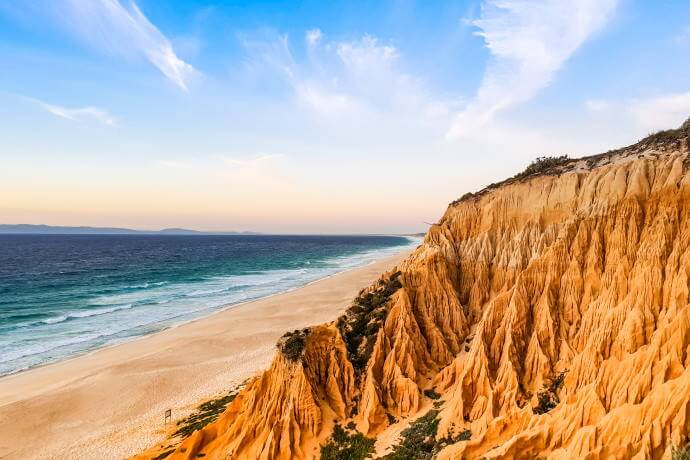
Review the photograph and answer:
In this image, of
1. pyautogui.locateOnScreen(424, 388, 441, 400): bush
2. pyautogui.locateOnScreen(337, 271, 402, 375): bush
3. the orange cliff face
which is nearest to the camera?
the orange cliff face

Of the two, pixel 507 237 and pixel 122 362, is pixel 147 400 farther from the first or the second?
pixel 507 237

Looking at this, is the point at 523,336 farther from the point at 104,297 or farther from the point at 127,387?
the point at 104,297

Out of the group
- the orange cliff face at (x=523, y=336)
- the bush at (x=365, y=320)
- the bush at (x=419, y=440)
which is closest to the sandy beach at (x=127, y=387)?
the orange cliff face at (x=523, y=336)

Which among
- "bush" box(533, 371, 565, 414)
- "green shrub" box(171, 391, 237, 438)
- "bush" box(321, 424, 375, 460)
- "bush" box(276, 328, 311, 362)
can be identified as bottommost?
"green shrub" box(171, 391, 237, 438)

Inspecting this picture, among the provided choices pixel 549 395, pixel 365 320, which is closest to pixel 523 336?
pixel 549 395

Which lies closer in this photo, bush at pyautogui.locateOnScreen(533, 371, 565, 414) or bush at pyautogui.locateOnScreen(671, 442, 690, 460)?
bush at pyautogui.locateOnScreen(671, 442, 690, 460)

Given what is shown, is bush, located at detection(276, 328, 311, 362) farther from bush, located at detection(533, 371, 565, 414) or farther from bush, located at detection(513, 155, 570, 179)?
bush, located at detection(513, 155, 570, 179)

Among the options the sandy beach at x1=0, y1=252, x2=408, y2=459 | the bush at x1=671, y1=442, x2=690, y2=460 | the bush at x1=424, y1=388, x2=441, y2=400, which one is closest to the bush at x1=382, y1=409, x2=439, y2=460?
the bush at x1=424, y1=388, x2=441, y2=400
